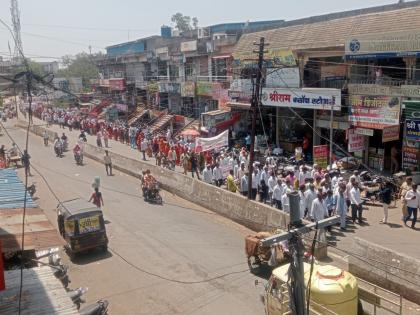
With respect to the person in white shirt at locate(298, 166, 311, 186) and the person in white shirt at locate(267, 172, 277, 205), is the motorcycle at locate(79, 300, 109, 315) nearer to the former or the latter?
the person in white shirt at locate(267, 172, 277, 205)

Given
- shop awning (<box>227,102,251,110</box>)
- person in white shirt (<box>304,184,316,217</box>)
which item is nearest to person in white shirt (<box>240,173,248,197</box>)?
person in white shirt (<box>304,184,316,217</box>)

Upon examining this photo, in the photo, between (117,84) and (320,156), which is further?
(117,84)

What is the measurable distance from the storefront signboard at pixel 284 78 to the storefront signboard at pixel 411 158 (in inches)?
286

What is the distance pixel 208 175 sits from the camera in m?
22.0

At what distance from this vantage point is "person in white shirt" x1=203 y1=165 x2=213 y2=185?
2198cm

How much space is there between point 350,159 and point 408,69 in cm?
497

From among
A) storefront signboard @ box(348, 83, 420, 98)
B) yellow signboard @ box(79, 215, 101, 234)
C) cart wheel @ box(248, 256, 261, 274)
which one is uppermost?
storefront signboard @ box(348, 83, 420, 98)

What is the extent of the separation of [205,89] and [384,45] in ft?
53.0

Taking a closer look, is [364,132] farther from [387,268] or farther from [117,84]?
[117,84]

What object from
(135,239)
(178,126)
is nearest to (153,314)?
(135,239)

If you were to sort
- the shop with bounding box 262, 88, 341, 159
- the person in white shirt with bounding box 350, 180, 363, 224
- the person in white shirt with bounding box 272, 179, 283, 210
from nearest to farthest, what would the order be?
the person in white shirt with bounding box 350, 180, 363, 224 < the person in white shirt with bounding box 272, 179, 283, 210 < the shop with bounding box 262, 88, 341, 159

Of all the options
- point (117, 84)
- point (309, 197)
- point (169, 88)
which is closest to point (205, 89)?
point (169, 88)

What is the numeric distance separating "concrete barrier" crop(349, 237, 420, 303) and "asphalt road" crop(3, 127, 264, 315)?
2.75m

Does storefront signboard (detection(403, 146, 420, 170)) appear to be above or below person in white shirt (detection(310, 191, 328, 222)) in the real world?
above
